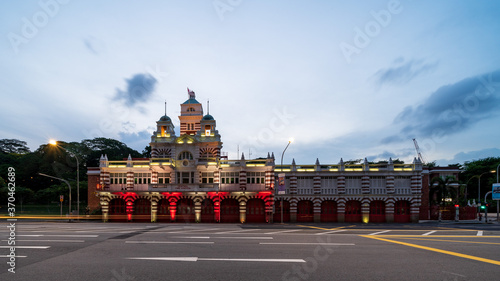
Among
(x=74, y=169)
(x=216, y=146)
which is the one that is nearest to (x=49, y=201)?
(x=74, y=169)

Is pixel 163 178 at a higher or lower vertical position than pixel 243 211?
higher

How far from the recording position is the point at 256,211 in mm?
40375

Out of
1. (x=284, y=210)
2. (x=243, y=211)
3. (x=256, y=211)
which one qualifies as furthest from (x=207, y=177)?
(x=284, y=210)

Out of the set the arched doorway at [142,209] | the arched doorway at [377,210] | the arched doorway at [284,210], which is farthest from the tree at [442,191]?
the arched doorway at [142,209]

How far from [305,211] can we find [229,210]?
11797mm

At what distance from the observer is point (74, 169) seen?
239ft

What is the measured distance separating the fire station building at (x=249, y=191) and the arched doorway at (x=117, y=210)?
5.3 inches

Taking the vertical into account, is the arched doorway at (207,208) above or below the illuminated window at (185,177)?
below

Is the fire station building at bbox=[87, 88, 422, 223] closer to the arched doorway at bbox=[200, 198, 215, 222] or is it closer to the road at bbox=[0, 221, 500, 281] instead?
the arched doorway at bbox=[200, 198, 215, 222]

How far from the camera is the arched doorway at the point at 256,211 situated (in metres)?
40.0

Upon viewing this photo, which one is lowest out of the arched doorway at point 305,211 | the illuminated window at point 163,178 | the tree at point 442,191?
the arched doorway at point 305,211

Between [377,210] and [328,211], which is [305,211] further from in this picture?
[377,210]

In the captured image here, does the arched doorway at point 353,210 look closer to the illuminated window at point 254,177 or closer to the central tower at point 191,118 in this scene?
the illuminated window at point 254,177

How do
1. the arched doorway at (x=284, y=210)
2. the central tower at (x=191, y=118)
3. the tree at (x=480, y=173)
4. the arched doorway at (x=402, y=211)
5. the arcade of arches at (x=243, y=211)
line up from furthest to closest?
the tree at (x=480, y=173) < the central tower at (x=191, y=118) < the arched doorway at (x=284, y=210) < the arched doorway at (x=402, y=211) < the arcade of arches at (x=243, y=211)
